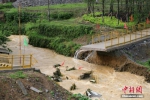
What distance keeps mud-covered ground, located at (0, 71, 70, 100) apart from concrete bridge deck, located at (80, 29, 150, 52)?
937 centimetres

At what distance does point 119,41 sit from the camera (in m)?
34.2

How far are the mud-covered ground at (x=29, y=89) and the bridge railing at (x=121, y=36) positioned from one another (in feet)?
35.4

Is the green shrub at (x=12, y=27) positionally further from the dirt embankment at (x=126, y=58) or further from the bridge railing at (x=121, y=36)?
the dirt embankment at (x=126, y=58)

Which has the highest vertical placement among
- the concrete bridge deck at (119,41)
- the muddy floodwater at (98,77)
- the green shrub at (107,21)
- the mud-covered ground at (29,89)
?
the green shrub at (107,21)

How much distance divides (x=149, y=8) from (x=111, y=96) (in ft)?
74.6

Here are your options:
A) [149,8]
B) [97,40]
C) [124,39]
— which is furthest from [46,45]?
[149,8]


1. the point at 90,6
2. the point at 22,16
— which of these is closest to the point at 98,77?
the point at 90,6

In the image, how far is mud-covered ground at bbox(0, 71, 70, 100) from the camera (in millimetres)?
21172

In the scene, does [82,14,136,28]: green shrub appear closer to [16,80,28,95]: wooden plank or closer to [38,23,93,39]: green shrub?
[38,23,93,39]: green shrub

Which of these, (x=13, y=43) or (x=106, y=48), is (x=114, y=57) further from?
(x=13, y=43)

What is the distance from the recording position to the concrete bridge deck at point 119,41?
104 ft

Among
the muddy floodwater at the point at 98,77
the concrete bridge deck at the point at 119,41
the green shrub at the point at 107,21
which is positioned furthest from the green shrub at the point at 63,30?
the concrete bridge deck at the point at 119,41

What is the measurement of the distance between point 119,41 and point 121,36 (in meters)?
3.08

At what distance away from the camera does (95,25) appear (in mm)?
40562
